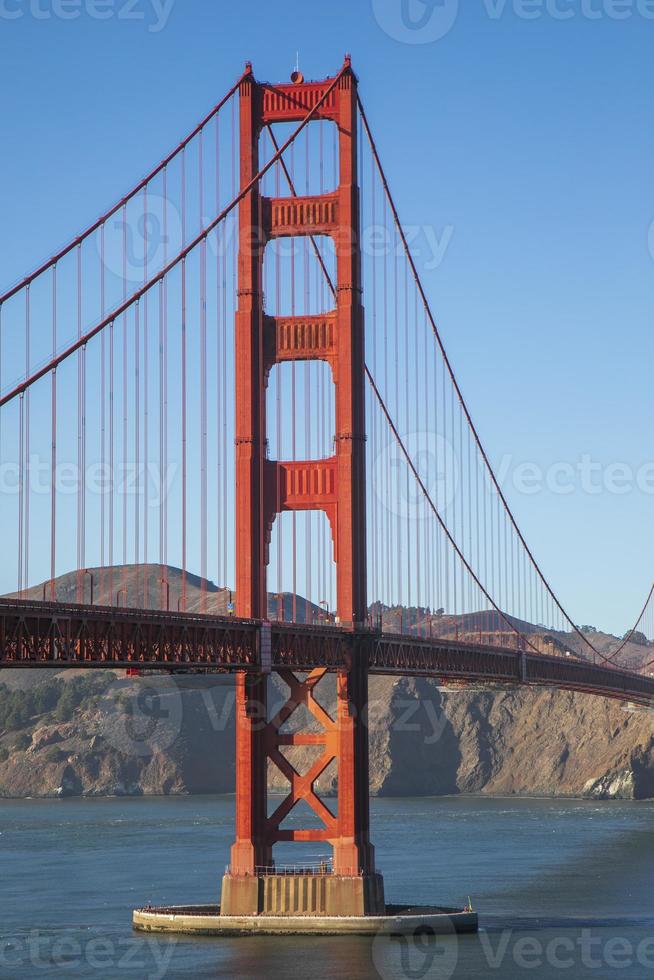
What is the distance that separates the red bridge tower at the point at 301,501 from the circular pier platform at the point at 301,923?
0.49 meters

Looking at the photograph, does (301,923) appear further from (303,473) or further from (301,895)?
(303,473)

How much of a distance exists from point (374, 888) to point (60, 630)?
779 inches

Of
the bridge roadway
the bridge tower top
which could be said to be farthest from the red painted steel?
the bridge roadway

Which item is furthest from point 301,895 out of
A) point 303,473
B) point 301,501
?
point 303,473

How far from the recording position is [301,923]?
57.9 m

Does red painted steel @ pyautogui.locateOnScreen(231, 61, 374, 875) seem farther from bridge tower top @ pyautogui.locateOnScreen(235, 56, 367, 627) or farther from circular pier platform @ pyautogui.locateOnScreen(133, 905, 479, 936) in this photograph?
circular pier platform @ pyautogui.locateOnScreen(133, 905, 479, 936)

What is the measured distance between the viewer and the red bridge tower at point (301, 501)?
59.0 metres

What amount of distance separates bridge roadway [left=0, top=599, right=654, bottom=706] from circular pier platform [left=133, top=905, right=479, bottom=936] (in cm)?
773

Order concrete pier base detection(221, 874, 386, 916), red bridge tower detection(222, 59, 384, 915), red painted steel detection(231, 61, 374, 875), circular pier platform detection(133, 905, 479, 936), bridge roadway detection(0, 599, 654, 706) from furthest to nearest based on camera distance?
1. red painted steel detection(231, 61, 374, 875)
2. red bridge tower detection(222, 59, 384, 915)
3. concrete pier base detection(221, 874, 386, 916)
4. circular pier platform detection(133, 905, 479, 936)
5. bridge roadway detection(0, 599, 654, 706)

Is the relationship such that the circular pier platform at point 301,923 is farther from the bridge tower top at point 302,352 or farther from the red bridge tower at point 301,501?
the bridge tower top at point 302,352

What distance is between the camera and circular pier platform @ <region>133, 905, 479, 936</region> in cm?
5781

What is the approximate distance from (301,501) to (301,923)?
13032 millimetres

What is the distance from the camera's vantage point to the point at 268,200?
61.7m

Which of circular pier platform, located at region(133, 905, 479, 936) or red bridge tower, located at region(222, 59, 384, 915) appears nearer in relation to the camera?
circular pier platform, located at region(133, 905, 479, 936)
